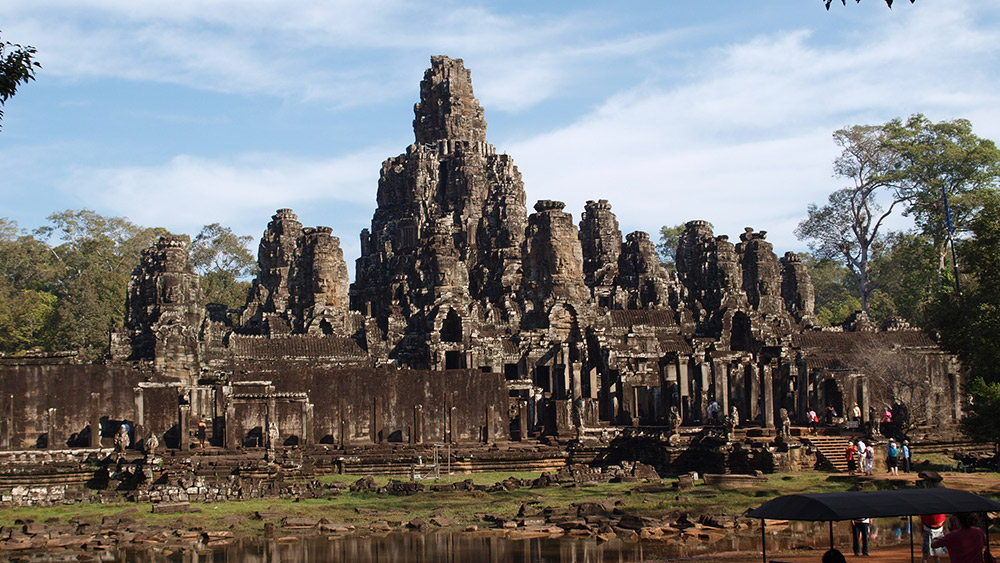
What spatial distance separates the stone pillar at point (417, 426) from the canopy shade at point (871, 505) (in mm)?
24871

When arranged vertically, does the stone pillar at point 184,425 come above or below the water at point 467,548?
above

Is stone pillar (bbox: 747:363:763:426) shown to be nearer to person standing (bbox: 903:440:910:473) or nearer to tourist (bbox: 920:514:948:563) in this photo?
person standing (bbox: 903:440:910:473)

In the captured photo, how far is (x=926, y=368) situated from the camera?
53250 millimetres

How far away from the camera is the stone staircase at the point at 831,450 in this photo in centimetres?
3744

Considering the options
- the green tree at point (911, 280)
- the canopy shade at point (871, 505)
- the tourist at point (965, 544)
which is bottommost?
the tourist at point (965, 544)

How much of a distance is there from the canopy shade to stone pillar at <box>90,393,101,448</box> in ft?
82.0

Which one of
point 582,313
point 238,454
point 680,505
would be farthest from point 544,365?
point 680,505

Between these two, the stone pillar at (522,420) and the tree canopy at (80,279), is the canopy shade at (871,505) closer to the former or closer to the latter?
the stone pillar at (522,420)

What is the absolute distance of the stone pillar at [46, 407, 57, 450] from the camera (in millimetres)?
36338

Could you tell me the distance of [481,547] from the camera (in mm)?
25219

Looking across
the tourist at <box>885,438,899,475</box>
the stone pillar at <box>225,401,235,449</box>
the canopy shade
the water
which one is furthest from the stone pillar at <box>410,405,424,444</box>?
the canopy shade

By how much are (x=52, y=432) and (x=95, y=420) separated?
1.31m

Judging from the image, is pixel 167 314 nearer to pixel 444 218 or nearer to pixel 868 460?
pixel 868 460

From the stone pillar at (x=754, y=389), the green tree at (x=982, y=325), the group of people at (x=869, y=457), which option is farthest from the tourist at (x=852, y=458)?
the stone pillar at (x=754, y=389)
